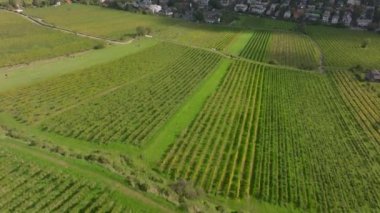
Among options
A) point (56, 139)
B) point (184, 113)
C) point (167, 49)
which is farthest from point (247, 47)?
point (56, 139)

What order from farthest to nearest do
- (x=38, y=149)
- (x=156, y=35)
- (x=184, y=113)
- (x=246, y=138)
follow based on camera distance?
(x=156, y=35), (x=184, y=113), (x=246, y=138), (x=38, y=149)

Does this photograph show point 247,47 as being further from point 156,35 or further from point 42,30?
point 42,30

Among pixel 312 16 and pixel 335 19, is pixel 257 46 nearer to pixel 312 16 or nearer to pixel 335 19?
pixel 312 16

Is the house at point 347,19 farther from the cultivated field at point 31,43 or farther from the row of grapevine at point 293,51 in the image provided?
the cultivated field at point 31,43

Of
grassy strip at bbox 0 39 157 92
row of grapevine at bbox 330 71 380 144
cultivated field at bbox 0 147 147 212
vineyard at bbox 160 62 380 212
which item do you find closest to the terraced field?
grassy strip at bbox 0 39 157 92

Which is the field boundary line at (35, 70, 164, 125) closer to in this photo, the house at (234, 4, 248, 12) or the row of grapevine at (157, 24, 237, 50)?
the row of grapevine at (157, 24, 237, 50)

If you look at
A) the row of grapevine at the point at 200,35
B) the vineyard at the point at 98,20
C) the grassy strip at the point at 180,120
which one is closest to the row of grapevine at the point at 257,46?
the row of grapevine at the point at 200,35
